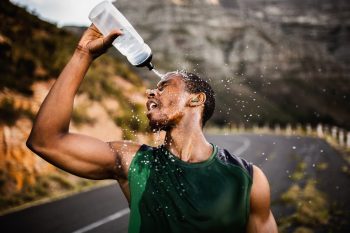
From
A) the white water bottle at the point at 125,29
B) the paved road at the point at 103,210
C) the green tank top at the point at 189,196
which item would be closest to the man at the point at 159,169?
the green tank top at the point at 189,196

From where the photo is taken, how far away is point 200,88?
119 inches

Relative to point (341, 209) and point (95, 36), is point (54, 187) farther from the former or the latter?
point (95, 36)

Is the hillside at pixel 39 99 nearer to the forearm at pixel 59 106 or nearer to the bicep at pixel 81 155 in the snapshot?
the bicep at pixel 81 155

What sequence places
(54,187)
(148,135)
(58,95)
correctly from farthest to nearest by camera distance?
(148,135) < (54,187) < (58,95)

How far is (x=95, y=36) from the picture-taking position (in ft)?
8.70

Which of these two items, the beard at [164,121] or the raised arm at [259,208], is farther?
the beard at [164,121]

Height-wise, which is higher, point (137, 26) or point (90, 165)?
point (90, 165)

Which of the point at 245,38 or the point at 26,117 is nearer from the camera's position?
the point at 26,117

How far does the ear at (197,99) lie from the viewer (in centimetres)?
299

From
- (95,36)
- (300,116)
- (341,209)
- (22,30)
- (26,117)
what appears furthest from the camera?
(300,116)

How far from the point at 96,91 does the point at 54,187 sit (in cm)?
1008

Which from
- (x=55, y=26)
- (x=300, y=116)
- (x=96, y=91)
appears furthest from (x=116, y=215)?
(x=300, y=116)

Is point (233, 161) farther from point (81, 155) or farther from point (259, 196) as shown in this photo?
point (81, 155)

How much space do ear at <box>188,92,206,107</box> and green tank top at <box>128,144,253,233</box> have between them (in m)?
0.44
